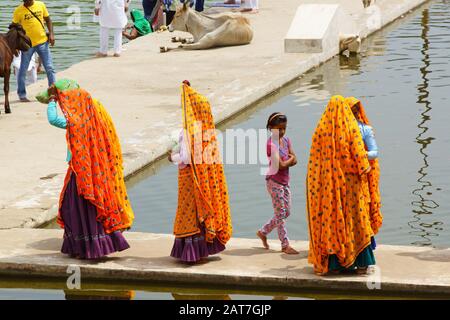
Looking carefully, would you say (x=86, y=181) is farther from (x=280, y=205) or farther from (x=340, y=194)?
(x=340, y=194)

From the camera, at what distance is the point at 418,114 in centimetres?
1825

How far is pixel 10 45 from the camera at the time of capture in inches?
719

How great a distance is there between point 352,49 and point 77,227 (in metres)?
13.4

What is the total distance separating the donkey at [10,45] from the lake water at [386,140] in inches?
129

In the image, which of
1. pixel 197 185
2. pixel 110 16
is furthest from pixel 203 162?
pixel 110 16

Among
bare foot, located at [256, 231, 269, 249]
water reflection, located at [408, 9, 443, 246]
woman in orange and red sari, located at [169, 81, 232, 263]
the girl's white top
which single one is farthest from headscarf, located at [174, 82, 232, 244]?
the girl's white top

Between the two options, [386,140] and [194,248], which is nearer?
[194,248]

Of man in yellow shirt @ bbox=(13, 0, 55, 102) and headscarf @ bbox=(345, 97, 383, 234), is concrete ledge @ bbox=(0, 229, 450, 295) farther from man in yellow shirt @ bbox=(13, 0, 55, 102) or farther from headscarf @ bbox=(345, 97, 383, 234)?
man in yellow shirt @ bbox=(13, 0, 55, 102)

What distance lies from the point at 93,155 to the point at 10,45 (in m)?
7.46

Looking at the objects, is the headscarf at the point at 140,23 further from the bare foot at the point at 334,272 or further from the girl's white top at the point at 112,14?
the bare foot at the point at 334,272

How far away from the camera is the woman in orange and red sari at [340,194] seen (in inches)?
415

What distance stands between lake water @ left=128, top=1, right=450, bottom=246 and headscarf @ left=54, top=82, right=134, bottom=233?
185 centimetres

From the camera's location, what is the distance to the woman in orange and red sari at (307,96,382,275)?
1055 centimetres

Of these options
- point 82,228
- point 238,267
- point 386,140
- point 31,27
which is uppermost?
point 31,27
